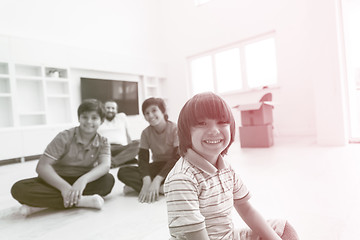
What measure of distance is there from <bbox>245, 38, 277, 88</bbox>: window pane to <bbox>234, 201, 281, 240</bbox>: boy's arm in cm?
442

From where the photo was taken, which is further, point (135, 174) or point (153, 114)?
point (135, 174)

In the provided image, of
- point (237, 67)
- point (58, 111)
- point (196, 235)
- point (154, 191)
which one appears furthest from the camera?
point (237, 67)

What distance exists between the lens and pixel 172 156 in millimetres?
1749

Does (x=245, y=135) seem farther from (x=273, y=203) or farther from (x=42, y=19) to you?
(x=42, y=19)

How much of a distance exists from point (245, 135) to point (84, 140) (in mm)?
2561

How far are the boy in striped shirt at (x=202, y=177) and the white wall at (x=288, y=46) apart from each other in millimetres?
2920

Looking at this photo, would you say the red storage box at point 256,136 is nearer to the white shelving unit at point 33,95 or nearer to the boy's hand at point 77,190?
the boy's hand at point 77,190

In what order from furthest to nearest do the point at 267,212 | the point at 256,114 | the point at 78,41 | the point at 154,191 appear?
the point at 78,41, the point at 256,114, the point at 154,191, the point at 267,212

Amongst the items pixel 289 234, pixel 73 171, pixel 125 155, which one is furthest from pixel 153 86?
pixel 289 234

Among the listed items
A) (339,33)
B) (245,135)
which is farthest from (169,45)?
(339,33)

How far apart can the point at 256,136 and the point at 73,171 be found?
2.61 meters

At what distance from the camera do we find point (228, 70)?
17.6ft

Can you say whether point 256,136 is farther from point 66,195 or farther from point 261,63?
point 66,195

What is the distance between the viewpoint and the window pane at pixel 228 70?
204 inches
